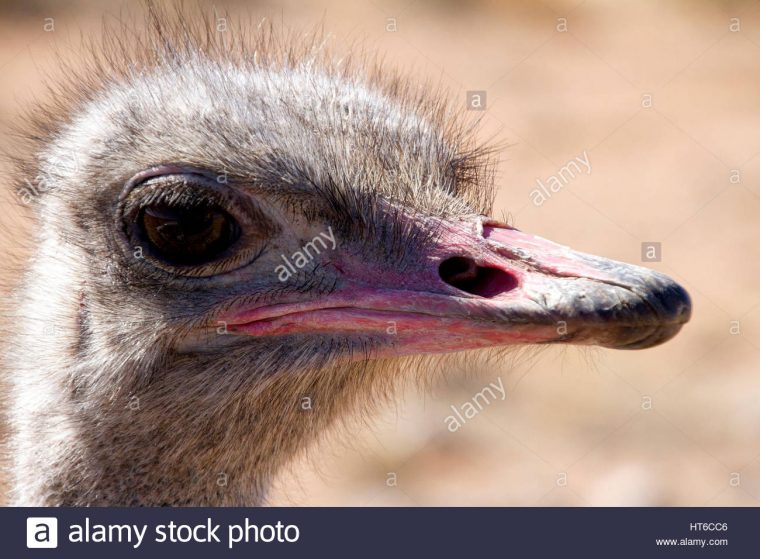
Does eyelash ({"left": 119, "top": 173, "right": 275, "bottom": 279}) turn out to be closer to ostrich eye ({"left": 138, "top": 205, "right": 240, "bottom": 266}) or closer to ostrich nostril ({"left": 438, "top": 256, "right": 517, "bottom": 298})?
ostrich eye ({"left": 138, "top": 205, "right": 240, "bottom": 266})

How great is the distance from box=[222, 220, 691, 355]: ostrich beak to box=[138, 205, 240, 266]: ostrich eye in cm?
15

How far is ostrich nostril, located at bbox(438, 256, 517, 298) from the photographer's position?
2484 millimetres

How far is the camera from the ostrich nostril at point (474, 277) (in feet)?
8.15

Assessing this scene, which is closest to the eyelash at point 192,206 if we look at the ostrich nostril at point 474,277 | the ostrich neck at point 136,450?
the ostrich neck at point 136,450

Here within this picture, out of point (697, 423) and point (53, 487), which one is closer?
point (53, 487)

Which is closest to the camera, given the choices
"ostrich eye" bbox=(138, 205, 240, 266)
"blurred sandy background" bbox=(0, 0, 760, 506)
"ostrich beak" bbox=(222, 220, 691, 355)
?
"ostrich beak" bbox=(222, 220, 691, 355)

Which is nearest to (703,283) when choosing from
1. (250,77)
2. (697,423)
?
(697,423)

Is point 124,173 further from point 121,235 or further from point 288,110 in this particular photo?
point 288,110

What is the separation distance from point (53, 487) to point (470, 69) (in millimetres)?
7936

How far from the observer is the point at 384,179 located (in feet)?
9.04

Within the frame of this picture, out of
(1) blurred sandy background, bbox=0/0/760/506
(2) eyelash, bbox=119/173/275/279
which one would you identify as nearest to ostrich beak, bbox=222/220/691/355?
(2) eyelash, bbox=119/173/275/279

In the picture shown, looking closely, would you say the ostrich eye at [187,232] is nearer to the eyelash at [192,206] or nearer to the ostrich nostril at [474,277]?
the eyelash at [192,206]

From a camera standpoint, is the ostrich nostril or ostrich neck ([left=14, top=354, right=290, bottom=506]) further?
ostrich neck ([left=14, top=354, right=290, bottom=506])

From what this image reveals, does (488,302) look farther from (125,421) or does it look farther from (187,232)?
(125,421)
